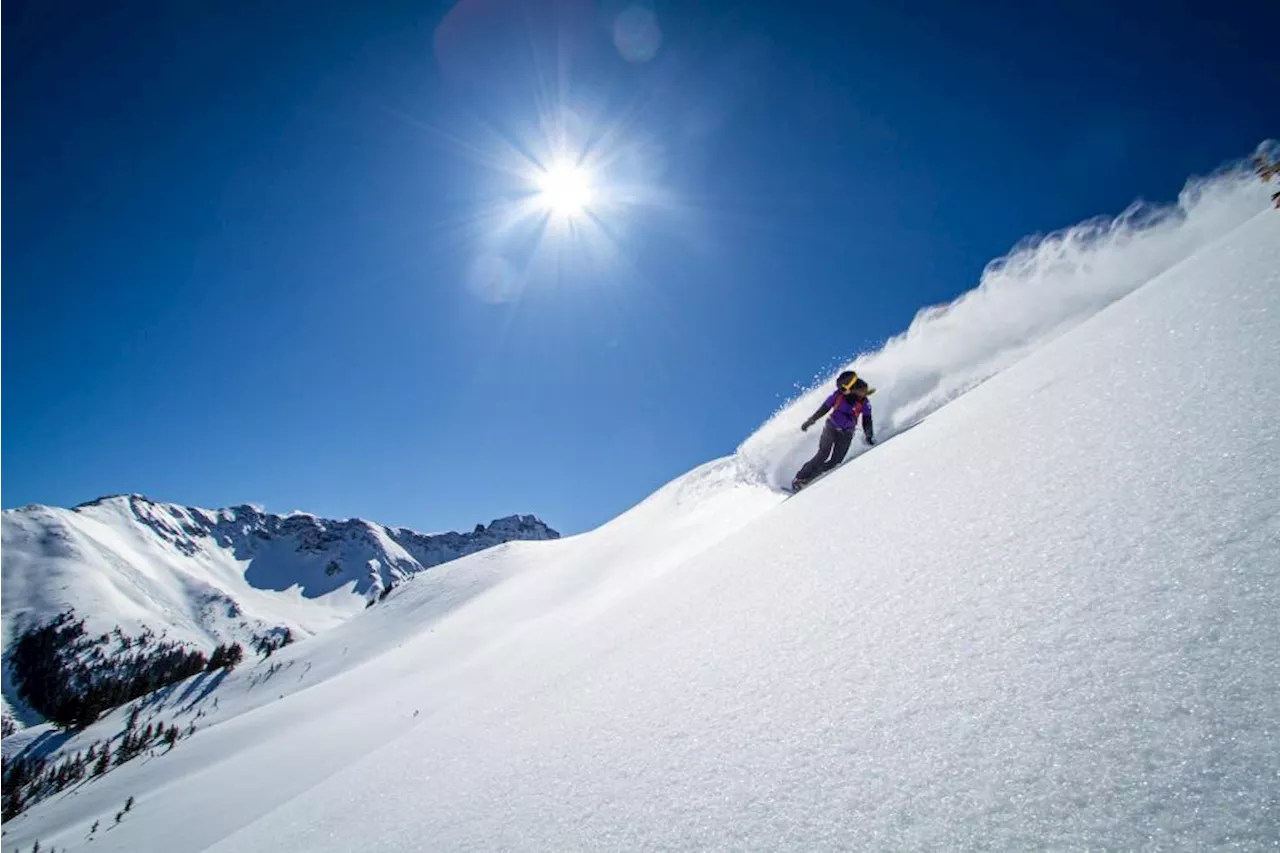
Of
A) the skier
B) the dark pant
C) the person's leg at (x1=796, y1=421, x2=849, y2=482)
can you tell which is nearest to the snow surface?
the skier

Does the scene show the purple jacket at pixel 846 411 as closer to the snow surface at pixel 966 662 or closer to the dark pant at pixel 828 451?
the dark pant at pixel 828 451

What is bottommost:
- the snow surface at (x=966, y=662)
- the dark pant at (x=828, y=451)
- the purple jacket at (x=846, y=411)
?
the snow surface at (x=966, y=662)

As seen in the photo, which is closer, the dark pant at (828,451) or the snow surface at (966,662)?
the snow surface at (966,662)

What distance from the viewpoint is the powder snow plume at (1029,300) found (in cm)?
914

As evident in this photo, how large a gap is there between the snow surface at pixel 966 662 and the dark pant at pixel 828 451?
125 inches

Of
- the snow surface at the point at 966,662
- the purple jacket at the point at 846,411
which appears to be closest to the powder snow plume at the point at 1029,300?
the purple jacket at the point at 846,411

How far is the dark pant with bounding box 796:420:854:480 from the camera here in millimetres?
9305

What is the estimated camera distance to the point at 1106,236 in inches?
408

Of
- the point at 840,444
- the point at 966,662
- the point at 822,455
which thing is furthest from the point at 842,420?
the point at 966,662

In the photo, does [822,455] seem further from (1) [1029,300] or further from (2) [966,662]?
(2) [966,662]

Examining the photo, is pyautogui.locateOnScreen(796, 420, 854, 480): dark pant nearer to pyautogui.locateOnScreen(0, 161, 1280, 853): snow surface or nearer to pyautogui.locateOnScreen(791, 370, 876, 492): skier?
pyautogui.locateOnScreen(791, 370, 876, 492): skier

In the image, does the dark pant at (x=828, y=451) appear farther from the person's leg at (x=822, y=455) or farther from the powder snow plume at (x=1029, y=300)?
the powder snow plume at (x=1029, y=300)

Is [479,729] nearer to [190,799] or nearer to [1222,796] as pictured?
[1222,796]

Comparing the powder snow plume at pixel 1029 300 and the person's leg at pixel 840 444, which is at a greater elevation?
the powder snow plume at pixel 1029 300
